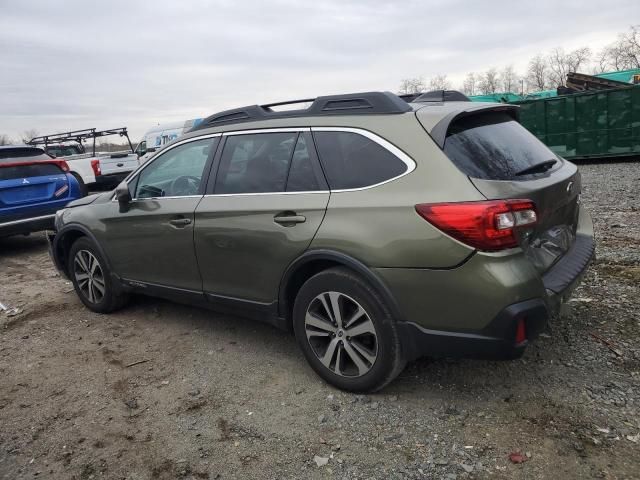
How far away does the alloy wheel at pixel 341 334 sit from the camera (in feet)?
9.73

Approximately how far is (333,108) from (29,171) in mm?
6472

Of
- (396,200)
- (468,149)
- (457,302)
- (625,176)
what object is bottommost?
(625,176)

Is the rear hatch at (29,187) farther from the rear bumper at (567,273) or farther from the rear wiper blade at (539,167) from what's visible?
the rear bumper at (567,273)

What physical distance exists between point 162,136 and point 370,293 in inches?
740

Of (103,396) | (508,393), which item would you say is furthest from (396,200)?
(103,396)

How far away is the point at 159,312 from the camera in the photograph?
16.0ft

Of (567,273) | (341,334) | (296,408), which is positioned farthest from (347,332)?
(567,273)

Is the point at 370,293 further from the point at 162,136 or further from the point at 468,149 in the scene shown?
the point at 162,136

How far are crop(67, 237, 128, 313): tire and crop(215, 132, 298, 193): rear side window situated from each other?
1.74m

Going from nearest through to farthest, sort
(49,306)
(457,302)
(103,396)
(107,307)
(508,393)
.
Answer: (457,302), (508,393), (103,396), (107,307), (49,306)

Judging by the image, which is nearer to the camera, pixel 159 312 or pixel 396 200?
pixel 396 200

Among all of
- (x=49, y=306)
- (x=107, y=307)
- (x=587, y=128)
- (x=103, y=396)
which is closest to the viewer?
(x=103, y=396)

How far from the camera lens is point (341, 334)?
3043mm

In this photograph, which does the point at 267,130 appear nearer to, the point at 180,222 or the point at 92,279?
the point at 180,222
